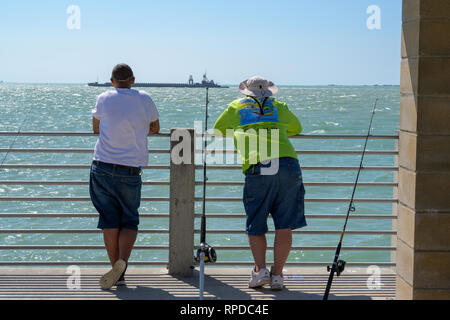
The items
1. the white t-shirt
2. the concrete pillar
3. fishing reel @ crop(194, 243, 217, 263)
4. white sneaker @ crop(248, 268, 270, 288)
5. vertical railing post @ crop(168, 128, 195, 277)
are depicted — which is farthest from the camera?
vertical railing post @ crop(168, 128, 195, 277)

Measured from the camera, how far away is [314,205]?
1833 centimetres

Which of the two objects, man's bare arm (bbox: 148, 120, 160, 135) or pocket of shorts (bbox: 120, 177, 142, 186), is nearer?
pocket of shorts (bbox: 120, 177, 142, 186)

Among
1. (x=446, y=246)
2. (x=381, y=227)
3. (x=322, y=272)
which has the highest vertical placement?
(x=446, y=246)

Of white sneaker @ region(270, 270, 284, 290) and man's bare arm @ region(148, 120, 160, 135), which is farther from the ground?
man's bare arm @ region(148, 120, 160, 135)

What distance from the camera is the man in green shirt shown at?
5.04 m

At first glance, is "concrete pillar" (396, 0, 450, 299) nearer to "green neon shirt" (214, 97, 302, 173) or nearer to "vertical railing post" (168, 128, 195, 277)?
"green neon shirt" (214, 97, 302, 173)

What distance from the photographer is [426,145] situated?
3.93 metres

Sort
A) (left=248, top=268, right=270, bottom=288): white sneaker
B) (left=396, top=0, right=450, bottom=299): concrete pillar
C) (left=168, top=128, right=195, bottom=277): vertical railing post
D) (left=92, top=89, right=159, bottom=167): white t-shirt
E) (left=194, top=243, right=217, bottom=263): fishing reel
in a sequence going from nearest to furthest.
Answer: (left=396, top=0, right=450, bottom=299): concrete pillar → (left=194, top=243, right=217, bottom=263): fishing reel → (left=92, top=89, right=159, bottom=167): white t-shirt → (left=248, top=268, right=270, bottom=288): white sneaker → (left=168, top=128, right=195, bottom=277): vertical railing post

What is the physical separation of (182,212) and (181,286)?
2.06ft

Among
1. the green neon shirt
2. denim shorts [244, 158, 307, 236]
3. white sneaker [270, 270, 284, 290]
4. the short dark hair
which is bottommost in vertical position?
white sneaker [270, 270, 284, 290]

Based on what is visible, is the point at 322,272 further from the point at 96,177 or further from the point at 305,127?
the point at 305,127

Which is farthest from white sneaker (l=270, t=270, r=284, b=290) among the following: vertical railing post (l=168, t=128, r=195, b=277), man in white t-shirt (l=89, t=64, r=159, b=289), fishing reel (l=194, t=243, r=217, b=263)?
man in white t-shirt (l=89, t=64, r=159, b=289)
